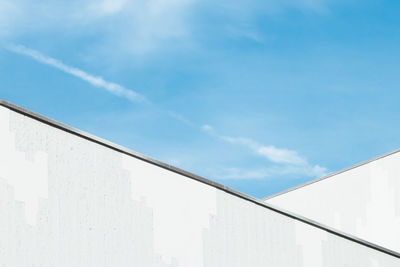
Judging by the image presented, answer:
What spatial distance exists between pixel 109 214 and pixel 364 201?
564 inches

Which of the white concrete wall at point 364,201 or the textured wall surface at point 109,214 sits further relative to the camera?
the white concrete wall at point 364,201

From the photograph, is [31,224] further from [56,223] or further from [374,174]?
[374,174]

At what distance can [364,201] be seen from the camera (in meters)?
21.5

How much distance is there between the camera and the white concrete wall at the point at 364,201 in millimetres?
20797

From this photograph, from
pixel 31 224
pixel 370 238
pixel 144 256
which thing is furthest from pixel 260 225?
pixel 370 238

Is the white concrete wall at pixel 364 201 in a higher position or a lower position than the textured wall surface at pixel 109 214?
higher

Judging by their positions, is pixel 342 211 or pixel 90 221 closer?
pixel 90 221

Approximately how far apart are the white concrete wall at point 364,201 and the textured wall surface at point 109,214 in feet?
33.1

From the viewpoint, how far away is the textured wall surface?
27.8 feet

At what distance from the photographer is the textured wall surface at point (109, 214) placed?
8477 millimetres

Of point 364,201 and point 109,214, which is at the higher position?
point 364,201

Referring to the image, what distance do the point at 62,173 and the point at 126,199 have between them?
3.98 feet

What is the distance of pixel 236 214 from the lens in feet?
36.7

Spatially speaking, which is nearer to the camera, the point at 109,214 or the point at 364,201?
the point at 109,214
